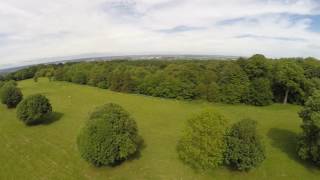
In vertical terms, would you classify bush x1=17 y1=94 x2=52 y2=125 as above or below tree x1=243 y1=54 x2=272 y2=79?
below

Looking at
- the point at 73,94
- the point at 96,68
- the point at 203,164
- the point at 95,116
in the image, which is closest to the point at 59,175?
the point at 95,116

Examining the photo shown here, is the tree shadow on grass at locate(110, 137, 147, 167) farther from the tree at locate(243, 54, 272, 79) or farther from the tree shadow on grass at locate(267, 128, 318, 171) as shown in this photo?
the tree at locate(243, 54, 272, 79)

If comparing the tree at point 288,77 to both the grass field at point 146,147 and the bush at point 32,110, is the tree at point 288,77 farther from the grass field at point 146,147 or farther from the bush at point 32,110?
the bush at point 32,110

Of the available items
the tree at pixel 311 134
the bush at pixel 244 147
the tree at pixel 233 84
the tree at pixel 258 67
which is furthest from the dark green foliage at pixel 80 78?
the tree at pixel 311 134

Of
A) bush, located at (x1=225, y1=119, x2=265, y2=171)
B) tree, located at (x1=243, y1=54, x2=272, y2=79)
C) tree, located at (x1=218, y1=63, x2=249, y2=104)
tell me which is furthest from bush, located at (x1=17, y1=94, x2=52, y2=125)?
tree, located at (x1=243, y1=54, x2=272, y2=79)

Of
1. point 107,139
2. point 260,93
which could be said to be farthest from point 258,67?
point 107,139

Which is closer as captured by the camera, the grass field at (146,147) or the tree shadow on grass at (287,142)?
the grass field at (146,147)
